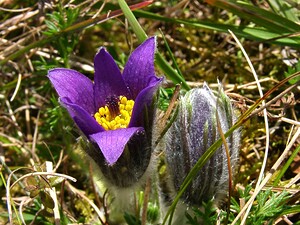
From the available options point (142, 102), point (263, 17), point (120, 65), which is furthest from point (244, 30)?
point (142, 102)

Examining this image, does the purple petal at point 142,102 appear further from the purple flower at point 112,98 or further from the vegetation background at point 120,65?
the vegetation background at point 120,65

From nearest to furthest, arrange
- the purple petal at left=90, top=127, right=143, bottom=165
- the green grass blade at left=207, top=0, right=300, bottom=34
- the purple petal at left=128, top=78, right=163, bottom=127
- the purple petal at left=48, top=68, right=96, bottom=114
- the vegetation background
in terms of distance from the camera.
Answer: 1. the purple petal at left=90, top=127, right=143, bottom=165
2. the purple petal at left=128, top=78, right=163, bottom=127
3. the purple petal at left=48, top=68, right=96, bottom=114
4. the vegetation background
5. the green grass blade at left=207, top=0, right=300, bottom=34

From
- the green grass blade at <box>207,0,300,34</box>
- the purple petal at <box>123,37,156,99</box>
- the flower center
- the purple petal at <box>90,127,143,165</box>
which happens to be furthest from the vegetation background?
the purple petal at <box>90,127,143,165</box>

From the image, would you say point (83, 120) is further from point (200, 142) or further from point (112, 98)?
point (200, 142)

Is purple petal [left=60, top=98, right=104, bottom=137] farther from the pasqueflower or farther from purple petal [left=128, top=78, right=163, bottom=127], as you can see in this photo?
purple petal [left=128, top=78, right=163, bottom=127]

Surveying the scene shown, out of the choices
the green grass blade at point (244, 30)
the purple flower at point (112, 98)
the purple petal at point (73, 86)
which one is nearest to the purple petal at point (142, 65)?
the purple flower at point (112, 98)

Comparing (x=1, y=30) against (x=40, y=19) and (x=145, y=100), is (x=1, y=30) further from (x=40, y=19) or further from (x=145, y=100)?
(x=145, y=100)

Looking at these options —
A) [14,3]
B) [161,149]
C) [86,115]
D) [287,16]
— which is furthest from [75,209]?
[287,16]
